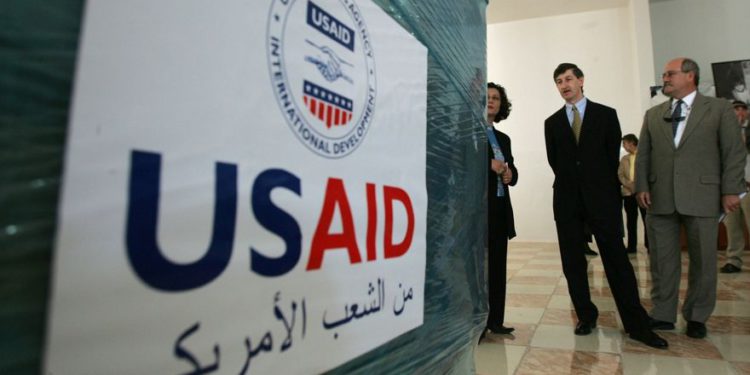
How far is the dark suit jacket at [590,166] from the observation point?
191cm

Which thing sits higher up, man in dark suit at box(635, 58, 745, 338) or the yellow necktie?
the yellow necktie

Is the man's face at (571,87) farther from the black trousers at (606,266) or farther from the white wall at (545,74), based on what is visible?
the white wall at (545,74)

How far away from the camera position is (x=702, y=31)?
553cm

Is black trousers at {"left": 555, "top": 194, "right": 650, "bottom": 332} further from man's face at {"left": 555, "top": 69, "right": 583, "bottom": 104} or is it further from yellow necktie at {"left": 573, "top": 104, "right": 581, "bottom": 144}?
Answer: man's face at {"left": 555, "top": 69, "right": 583, "bottom": 104}

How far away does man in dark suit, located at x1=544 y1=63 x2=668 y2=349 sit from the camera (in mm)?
1845

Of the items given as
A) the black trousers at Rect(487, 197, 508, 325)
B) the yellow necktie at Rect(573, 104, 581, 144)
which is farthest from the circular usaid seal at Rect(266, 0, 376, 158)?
the yellow necktie at Rect(573, 104, 581, 144)

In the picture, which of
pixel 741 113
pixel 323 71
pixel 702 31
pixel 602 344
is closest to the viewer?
pixel 323 71

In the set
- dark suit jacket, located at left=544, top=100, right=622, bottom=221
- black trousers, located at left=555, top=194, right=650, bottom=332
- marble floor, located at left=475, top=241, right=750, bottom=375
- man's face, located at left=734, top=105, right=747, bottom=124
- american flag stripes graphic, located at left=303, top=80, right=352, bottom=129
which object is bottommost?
marble floor, located at left=475, top=241, right=750, bottom=375

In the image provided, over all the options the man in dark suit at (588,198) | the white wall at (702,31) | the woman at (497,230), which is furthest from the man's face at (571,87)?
the white wall at (702,31)

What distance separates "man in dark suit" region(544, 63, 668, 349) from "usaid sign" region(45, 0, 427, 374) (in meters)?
1.58

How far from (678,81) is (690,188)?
49 cm

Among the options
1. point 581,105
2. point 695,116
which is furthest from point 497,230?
point 695,116

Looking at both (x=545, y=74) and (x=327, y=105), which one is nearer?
(x=327, y=105)

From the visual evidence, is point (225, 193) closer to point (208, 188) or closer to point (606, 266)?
point (208, 188)
